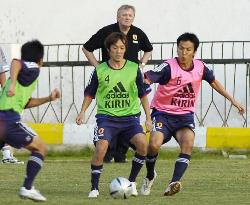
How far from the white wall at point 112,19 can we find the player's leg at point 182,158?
7182 mm

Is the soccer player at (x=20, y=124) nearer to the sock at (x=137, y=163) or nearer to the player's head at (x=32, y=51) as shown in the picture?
the player's head at (x=32, y=51)

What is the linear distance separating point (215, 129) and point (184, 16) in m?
2.38

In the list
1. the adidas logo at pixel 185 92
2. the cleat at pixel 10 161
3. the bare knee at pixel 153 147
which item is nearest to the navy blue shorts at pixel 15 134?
the bare knee at pixel 153 147

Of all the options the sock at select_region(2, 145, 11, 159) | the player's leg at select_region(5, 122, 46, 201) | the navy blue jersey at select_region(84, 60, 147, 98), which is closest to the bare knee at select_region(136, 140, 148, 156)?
the navy blue jersey at select_region(84, 60, 147, 98)

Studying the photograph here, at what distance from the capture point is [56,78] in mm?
20266

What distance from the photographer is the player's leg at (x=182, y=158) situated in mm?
12477

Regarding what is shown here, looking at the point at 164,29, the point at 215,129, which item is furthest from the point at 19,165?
the point at 164,29

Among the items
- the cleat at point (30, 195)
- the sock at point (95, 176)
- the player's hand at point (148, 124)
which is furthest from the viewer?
the player's hand at point (148, 124)

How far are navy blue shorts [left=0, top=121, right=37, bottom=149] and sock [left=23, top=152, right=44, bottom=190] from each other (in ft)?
0.49

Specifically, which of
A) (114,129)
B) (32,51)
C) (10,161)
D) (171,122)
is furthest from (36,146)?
(10,161)

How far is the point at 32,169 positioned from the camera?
37.8 ft

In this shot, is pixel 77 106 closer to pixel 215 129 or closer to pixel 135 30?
pixel 215 129

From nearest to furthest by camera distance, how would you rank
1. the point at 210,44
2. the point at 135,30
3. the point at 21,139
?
1. the point at 21,139
2. the point at 135,30
3. the point at 210,44

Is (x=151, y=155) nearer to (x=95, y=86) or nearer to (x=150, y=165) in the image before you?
(x=150, y=165)
